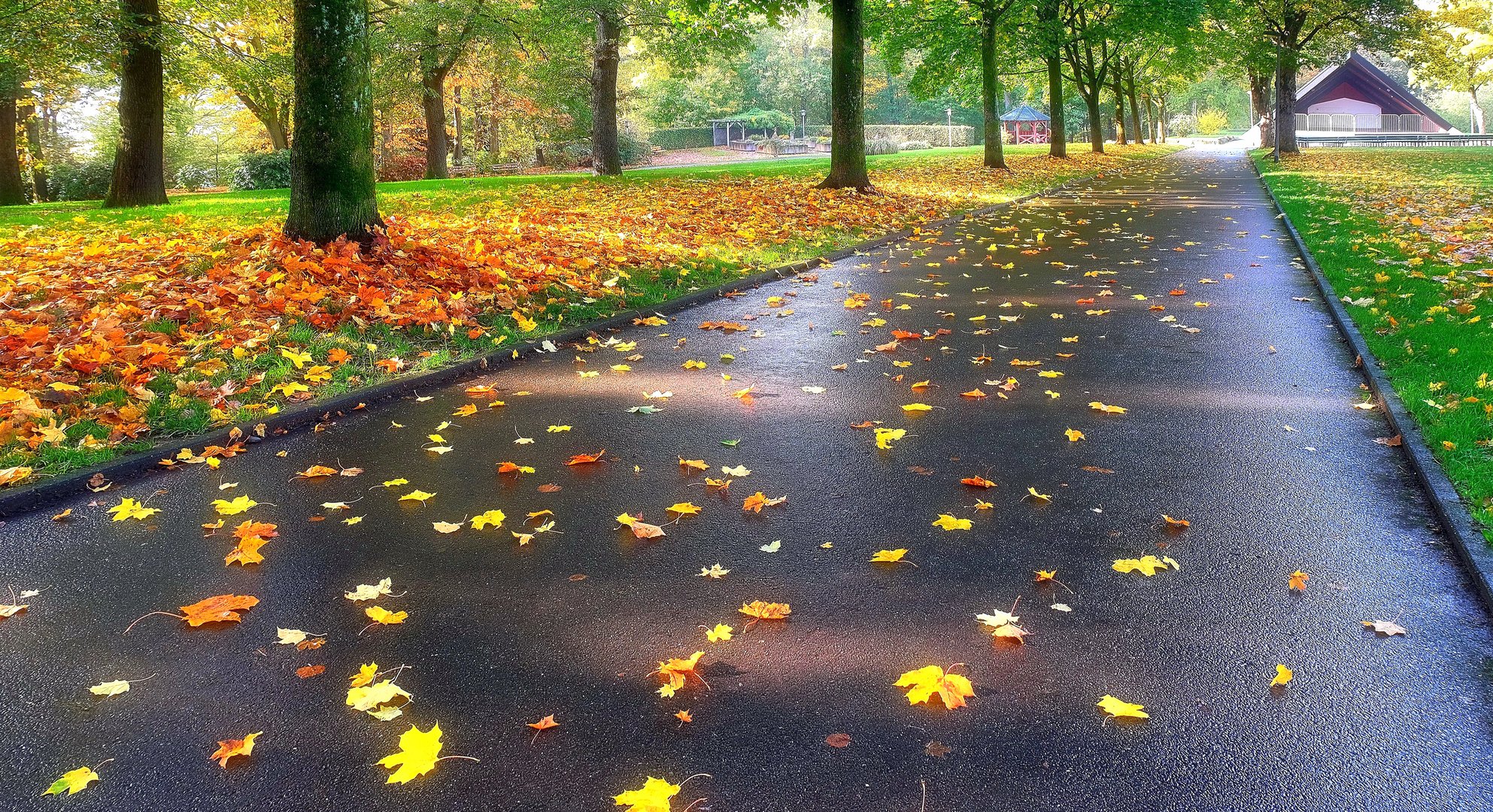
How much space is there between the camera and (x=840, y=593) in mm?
3605

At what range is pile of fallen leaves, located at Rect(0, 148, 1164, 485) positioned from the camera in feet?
19.5

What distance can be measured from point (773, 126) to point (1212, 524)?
65.0m

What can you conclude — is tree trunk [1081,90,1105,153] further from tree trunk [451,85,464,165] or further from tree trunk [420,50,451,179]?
tree trunk [420,50,451,179]

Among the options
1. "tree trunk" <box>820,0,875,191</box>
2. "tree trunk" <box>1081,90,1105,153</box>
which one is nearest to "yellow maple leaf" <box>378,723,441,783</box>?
"tree trunk" <box>820,0,875,191</box>

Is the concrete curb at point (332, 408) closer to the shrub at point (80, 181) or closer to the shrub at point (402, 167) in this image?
the shrub at point (80, 181)

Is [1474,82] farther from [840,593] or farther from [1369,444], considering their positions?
[840,593]

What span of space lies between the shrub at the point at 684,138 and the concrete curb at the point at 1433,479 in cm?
6061

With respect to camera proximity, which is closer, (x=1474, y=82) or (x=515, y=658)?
(x=515, y=658)

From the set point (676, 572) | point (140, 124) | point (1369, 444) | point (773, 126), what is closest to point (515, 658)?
point (676, 572)

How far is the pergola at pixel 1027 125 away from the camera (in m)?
76.2

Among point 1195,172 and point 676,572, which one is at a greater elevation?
point 1195,172

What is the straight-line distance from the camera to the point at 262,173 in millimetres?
27891

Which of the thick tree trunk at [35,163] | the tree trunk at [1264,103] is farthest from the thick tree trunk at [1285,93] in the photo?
the thick tree trunk at [35,163]

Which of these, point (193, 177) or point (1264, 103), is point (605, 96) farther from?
point (1264, 103)
